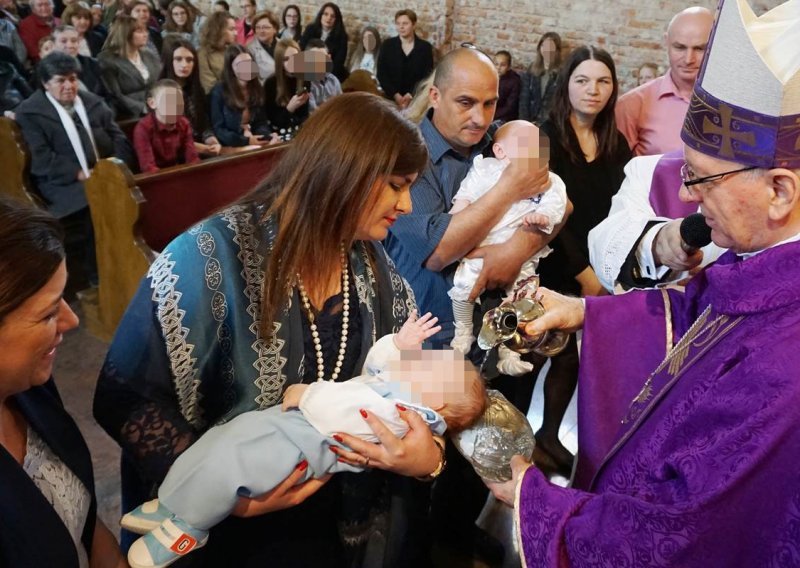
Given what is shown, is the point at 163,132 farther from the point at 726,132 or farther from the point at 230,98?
the point at 726,132

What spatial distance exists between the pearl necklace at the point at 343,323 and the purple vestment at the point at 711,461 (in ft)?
1.80

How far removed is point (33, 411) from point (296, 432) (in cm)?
53

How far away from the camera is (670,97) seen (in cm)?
380

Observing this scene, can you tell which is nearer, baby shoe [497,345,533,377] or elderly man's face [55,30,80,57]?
baby shoe [497,345,533,377]

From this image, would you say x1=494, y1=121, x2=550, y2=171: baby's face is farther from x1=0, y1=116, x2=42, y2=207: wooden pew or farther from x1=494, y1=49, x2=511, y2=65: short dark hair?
x1=494, y1=49, x2=511, y2=65: short dark hair

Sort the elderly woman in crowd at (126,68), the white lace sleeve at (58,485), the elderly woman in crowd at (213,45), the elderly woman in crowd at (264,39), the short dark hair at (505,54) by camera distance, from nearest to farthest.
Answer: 1. the white lace sleeve at (58,485)
2. the elderly woman in crowd at (126,68)
3. the elderly woman in crowd at (213,45)
4. the elderly woman in crowd at (264,39)
5. the short dark hair at (505,54)

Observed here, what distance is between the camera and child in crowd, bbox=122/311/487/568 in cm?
158

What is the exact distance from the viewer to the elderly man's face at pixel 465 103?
2637 millimetres

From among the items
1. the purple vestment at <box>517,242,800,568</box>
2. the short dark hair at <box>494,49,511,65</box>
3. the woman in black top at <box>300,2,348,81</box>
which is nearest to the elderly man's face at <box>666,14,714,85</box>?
the purple vestment at <box>517,242,800,568</box>

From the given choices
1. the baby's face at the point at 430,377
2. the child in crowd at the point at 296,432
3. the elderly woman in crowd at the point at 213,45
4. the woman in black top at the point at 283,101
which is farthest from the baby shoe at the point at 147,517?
the elderly woman in crowd at the point at 213,45

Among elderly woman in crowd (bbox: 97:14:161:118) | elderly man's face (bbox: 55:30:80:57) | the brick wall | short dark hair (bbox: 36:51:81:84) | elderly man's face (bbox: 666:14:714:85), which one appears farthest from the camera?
the brick wall

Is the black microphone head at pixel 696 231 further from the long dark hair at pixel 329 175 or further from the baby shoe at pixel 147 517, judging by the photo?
the baby shoe at pixel 147 517

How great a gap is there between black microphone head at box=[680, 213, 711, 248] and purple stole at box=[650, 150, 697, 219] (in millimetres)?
565

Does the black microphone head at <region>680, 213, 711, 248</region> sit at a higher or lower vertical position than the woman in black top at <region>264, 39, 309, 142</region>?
higher
